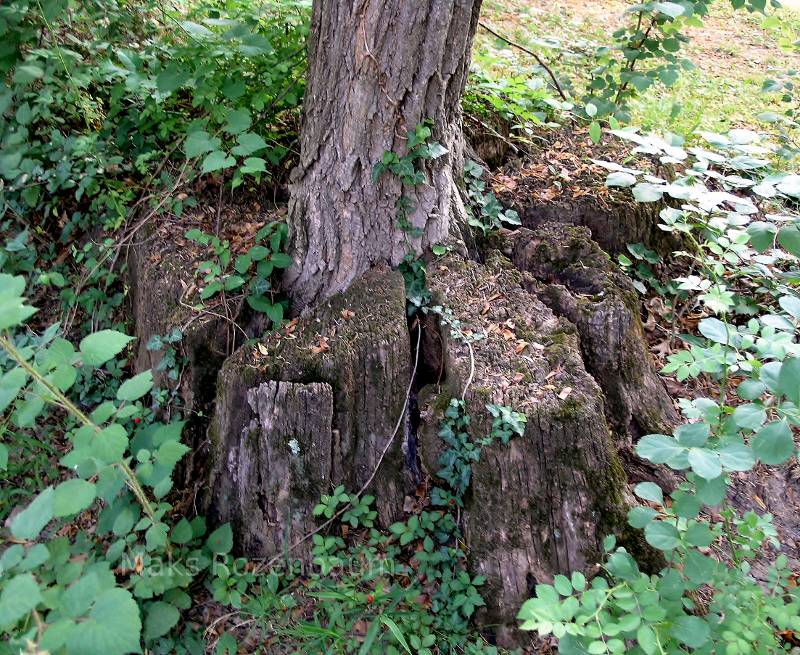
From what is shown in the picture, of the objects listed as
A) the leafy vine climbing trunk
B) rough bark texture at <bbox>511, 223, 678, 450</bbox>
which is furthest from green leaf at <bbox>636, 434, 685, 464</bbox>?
the leafy vine climbing trunk

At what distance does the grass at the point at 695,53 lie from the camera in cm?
450

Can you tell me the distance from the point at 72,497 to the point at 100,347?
1.41 feet

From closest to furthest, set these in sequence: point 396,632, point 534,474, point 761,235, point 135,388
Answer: point 135,388 → point 761,235 → point 396,632 → point 534,474

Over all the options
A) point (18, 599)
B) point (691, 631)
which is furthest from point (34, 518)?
point (691, 631)

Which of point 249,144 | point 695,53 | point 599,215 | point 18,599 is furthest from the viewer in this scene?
point 695,53

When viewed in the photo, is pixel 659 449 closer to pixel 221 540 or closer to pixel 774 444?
pixel 774 444

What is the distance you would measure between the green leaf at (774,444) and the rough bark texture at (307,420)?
1.32 meters

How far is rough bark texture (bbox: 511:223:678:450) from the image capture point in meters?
2.61

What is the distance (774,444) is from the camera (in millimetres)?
1597

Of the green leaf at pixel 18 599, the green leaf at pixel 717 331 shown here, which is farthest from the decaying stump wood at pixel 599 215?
the green leaf at pixel 18 599

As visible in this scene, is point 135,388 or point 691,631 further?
point 135,388

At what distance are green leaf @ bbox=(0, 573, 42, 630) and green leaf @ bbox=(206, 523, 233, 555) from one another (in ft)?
3.33

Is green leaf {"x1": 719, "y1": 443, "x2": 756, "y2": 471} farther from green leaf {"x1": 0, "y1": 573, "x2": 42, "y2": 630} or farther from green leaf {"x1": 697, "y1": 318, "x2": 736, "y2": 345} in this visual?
green leaf {"x1": 0, "y1": 573, "x2": 42, "y2": 630}

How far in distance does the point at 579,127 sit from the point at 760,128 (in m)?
1.83
